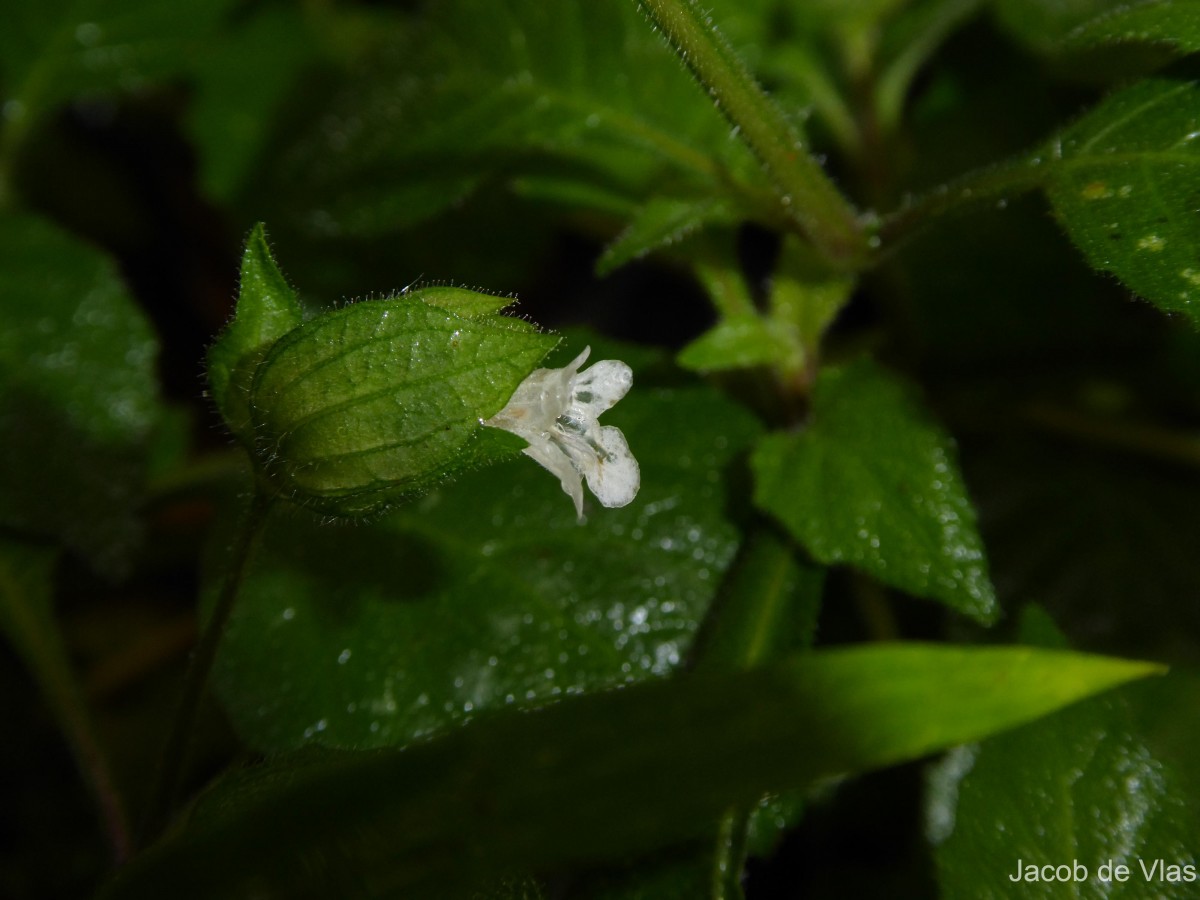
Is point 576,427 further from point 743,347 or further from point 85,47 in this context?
point 85,47

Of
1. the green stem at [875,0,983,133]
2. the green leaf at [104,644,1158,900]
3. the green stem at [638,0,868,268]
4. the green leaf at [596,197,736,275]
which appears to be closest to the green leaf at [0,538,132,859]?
the green leaf at [104,644,1158,900]

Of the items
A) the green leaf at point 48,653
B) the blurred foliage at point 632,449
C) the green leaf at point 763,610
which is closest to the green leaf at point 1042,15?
the blurred foliage at point 632,449

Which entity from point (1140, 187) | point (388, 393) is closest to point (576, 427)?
point (388, 393)

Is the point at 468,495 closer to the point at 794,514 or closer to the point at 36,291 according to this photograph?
the point at 794,514

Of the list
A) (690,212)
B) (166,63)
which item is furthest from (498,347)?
(166,63)

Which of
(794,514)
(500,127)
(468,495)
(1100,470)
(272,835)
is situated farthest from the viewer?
(1100,470)

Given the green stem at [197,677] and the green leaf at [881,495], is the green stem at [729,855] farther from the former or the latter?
the green stem at [197,677]
